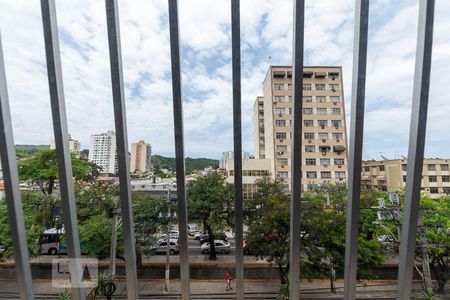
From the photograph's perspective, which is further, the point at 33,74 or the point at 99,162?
the point at 99,162

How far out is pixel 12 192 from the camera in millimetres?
1839

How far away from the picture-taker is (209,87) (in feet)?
7.95

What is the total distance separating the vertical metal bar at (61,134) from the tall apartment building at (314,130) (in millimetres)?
4317

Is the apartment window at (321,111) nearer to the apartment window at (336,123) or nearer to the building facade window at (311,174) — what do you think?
the apartment window at (336,123)

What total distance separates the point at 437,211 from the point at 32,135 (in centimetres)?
561

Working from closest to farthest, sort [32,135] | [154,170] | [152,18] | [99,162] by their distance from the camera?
[152,18] → [32,135] → [154,170] → [99,162]

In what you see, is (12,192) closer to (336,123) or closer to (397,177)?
(397,177)

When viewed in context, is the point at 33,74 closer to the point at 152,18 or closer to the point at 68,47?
the point at 68,47

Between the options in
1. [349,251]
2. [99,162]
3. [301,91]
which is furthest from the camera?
[99,162]

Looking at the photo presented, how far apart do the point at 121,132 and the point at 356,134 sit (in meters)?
1.64

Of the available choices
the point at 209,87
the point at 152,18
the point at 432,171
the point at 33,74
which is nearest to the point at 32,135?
the point at 33,74

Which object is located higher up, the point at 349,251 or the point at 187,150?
the point at 187,150

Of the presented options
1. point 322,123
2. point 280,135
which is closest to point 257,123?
point 280,135

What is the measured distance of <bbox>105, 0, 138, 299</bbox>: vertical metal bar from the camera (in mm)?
1711
